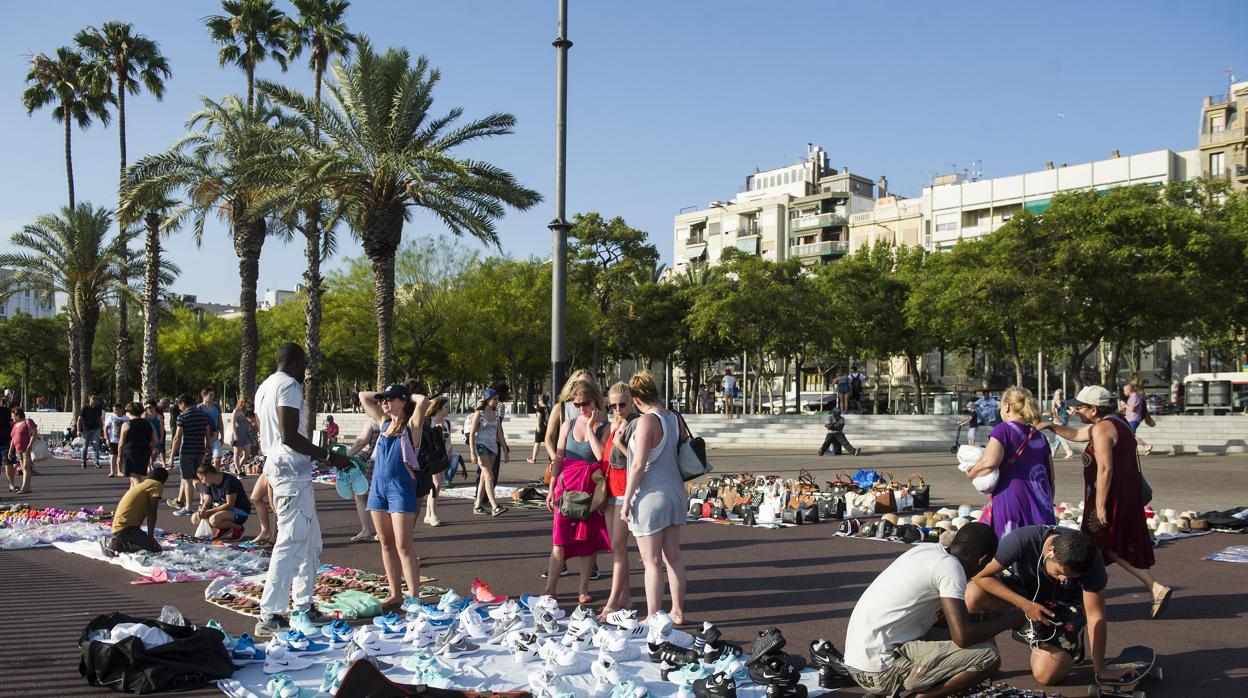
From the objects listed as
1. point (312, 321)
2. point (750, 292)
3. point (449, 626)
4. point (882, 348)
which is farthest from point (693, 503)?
point (882, 348)

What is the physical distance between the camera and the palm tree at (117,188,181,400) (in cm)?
2503

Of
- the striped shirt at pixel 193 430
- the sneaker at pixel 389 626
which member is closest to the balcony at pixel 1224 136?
the striped shirt at pixel 193 430

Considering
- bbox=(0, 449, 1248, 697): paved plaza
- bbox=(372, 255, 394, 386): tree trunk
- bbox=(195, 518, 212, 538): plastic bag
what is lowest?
bbox=(0, 449, 1248, 697): paved plaza

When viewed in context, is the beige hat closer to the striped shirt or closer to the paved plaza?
the paved plaza

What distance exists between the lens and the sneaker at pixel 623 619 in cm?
591

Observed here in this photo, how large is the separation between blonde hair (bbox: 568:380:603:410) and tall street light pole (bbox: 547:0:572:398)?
4.94 meters

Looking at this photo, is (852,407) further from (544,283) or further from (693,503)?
(693,503)

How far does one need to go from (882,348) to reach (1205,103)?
3150cm

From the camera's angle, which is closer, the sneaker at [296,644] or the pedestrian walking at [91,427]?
the sneaker at [296,644]

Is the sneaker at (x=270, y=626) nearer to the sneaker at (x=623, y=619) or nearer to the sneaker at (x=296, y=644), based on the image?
the sneaker at (x=296, y=644)

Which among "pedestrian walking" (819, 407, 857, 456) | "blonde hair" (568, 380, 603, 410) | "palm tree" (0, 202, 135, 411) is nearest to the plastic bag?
"blonde hair" (568, 380, 603, 410)

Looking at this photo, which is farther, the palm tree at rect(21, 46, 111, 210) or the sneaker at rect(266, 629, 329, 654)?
the palm tree at rect(21, 46, 111, 210)

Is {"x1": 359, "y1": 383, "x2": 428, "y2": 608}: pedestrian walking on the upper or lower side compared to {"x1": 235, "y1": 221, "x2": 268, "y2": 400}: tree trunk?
lower

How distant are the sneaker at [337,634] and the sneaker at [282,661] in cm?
27
